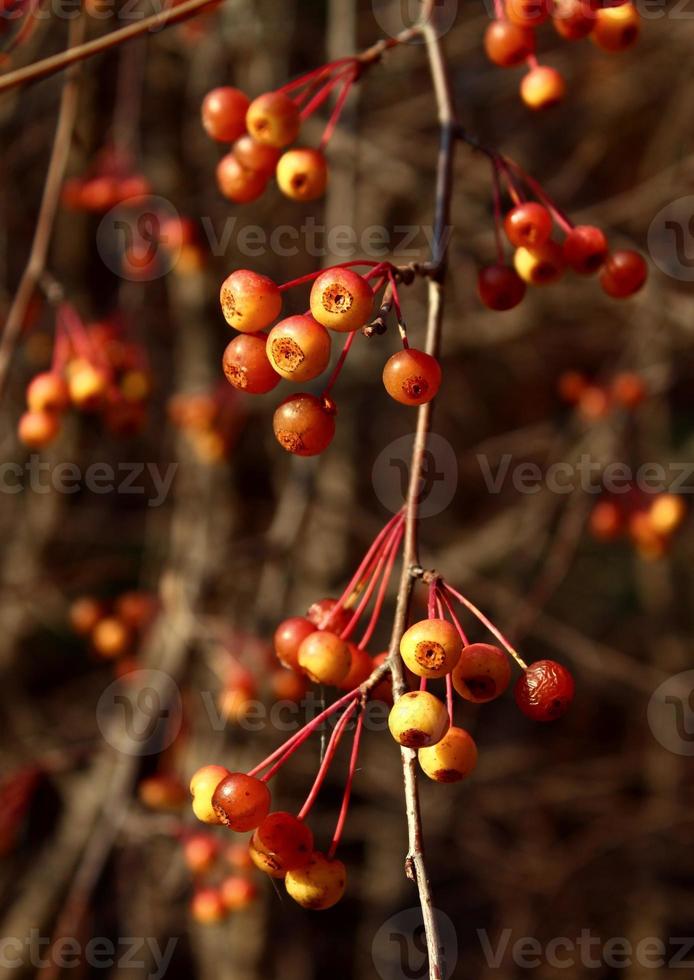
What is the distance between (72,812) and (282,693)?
4.82 feet

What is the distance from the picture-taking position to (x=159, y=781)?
2932mm

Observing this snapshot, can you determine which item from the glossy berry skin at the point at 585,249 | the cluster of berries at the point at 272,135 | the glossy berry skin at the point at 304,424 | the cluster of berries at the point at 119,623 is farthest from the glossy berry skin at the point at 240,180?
the cluster of berries at the point at 119,623

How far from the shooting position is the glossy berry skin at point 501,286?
1452mm

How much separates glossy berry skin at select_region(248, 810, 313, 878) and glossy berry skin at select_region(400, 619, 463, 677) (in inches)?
9.9

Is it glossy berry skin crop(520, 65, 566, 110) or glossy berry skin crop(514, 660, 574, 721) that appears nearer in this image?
glossy berry skin crop(514, 660, 574, 721)

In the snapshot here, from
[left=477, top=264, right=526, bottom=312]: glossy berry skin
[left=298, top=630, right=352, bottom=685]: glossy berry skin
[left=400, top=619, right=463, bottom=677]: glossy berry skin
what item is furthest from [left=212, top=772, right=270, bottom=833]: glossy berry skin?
[left=477, top=264, right=526, bottom=312]: glossy berry skin

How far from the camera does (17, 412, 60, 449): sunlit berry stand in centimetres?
228

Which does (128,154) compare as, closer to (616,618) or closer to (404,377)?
(404,377)

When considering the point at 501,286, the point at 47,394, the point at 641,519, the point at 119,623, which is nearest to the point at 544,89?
the point at 501,286

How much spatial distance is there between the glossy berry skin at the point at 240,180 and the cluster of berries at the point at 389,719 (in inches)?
33.0

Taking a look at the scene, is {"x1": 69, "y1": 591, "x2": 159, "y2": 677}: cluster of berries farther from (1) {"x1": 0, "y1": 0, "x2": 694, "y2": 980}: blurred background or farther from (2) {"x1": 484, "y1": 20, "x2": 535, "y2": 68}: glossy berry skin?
(2) {"x1": 484, "y1": 20, "x2": 535, "y2": 68}: glossy berry skin

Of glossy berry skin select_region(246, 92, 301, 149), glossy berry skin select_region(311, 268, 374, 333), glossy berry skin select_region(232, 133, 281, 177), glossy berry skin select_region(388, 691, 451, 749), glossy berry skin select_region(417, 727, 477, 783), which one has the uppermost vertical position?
glossy berry skin select_region(246, 92, 301, 149)

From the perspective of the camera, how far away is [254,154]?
164 centimetres

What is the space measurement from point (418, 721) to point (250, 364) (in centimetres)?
52
